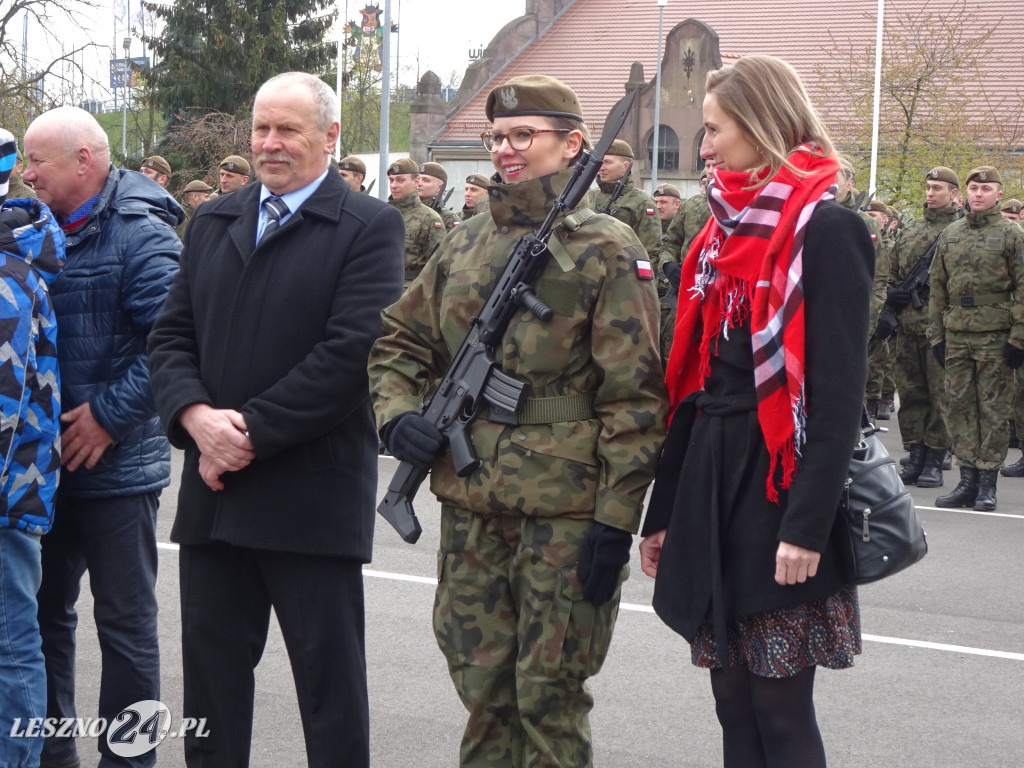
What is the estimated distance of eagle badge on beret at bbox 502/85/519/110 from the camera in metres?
3.20

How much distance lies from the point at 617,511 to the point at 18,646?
5.63 ft

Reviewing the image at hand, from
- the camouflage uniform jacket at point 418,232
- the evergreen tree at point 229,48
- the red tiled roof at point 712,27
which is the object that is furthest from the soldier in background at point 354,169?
the red tiled roof at point 712,27

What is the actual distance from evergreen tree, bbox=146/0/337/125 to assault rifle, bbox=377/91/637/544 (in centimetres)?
3277

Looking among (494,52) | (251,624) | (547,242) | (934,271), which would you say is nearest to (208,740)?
(251,624)

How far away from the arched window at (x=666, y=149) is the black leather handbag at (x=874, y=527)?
3930 cm

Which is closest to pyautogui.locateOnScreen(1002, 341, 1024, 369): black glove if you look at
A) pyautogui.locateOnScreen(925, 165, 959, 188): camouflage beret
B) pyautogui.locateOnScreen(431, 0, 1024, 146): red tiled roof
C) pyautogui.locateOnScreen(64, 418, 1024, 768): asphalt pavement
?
pyautogui.locateOnScreen(925, 165, 959, 188): camouflage beret

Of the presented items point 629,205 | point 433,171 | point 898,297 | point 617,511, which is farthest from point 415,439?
point 433,171

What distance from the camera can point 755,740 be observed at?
298 centimetres

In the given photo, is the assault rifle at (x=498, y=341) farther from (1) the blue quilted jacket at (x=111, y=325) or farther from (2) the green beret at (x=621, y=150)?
(2) the green beret at (x=621, y=150)

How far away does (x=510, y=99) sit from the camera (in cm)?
321

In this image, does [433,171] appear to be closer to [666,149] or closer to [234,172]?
[234,172]

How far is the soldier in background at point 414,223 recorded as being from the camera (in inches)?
444

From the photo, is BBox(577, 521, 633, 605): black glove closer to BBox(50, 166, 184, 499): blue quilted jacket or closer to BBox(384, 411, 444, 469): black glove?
BBox(384, 411, 444, 469): black glove

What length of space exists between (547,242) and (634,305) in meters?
0.27
